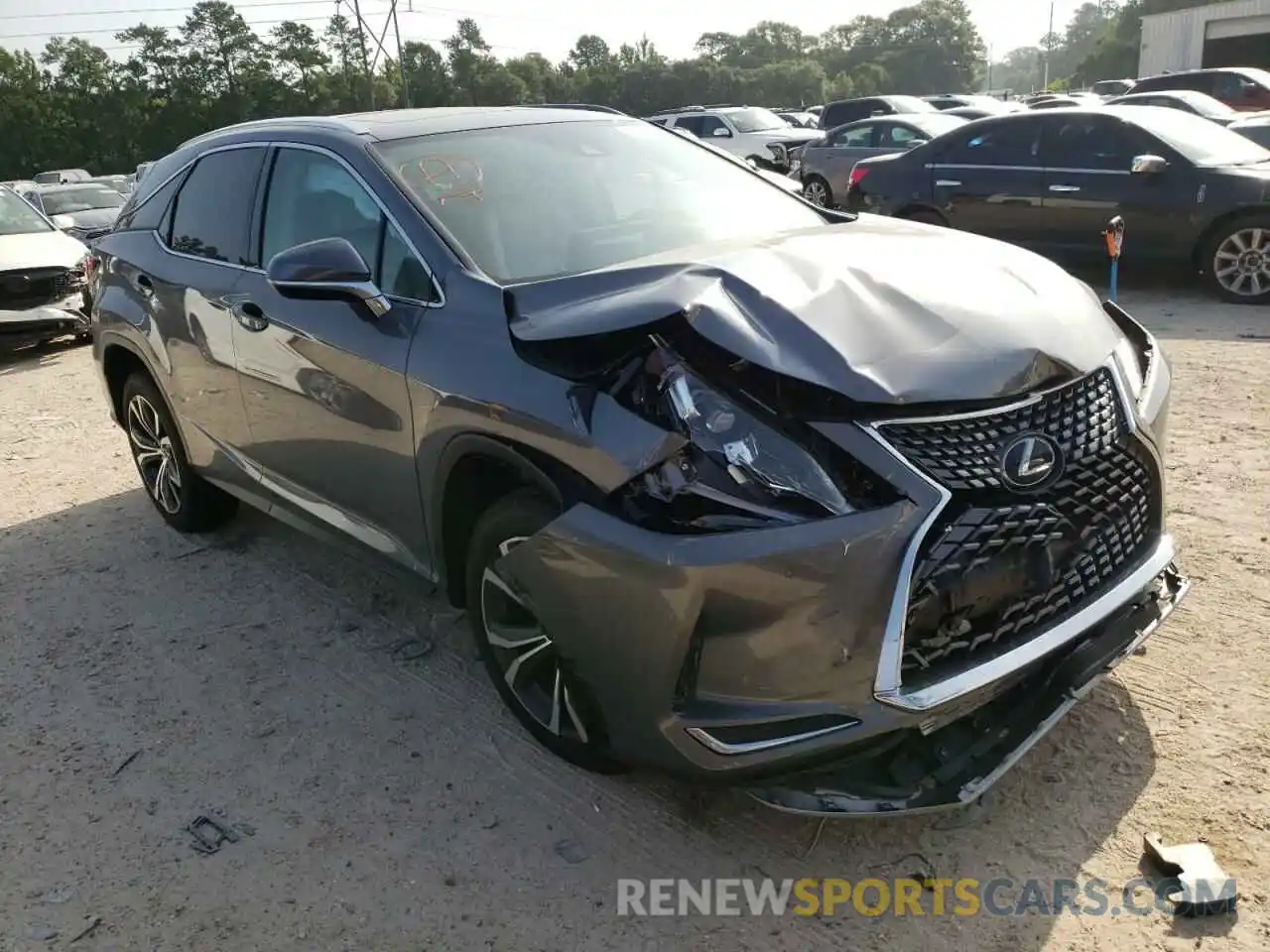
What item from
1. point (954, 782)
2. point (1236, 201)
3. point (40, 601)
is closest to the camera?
point (954, 782)

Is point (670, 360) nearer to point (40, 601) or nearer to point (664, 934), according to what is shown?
point (664, 934)

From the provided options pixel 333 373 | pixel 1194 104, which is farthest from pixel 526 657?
pixel 1194 104

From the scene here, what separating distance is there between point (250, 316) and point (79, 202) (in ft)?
50.2

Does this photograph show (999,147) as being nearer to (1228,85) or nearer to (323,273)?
(323,273)

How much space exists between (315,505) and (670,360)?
1.87 metres

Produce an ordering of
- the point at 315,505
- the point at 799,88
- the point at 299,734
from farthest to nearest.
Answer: the point at 799,88 → the point at 315,505 → the point at 299,734

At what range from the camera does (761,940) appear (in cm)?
245

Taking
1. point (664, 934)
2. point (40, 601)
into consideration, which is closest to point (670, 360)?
point (664, 934)

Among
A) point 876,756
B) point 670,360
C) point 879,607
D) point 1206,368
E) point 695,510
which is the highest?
point 670,360

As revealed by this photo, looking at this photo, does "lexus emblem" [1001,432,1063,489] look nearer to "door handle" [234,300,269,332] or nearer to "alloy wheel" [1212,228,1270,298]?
"door handle" [234,300,269,332]

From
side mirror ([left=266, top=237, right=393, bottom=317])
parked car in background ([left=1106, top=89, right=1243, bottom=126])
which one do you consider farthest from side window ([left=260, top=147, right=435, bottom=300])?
parked car in background ([left=1106, top=89, right=1243, bottom=126])

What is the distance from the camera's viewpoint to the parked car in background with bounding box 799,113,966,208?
1420cm

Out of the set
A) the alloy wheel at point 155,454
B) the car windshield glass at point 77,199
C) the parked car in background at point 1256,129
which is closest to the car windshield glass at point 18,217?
the car windshield glass at point 77,199

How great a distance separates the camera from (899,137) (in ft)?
46.8
